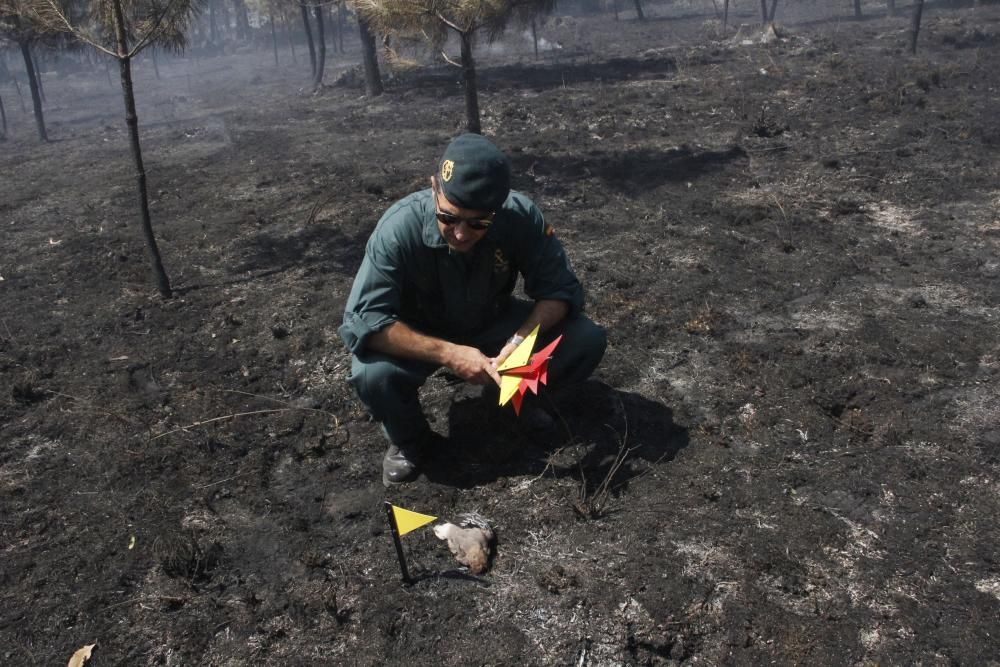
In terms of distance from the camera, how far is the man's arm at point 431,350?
311 cm

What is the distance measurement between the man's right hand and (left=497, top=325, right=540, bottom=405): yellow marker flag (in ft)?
0.15

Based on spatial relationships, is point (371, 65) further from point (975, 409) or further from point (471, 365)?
point (975, 409)

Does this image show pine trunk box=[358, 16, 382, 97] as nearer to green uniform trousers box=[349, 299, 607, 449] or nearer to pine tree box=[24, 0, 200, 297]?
pine tree box=[24, 0, 200, 297]

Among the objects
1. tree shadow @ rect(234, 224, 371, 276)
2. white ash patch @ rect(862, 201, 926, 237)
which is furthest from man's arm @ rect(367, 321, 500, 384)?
white ash patch @ rect(862, 201, 926, 237)

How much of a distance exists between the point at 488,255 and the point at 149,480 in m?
2.18

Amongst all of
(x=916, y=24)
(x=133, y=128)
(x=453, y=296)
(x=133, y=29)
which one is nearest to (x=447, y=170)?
(x=453, y=296)

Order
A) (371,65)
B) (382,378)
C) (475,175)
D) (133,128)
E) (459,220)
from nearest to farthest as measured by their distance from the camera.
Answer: (475,175), (459,220), (382,378), (133,128), (371,65)

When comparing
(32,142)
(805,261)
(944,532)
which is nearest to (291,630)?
(944,532)

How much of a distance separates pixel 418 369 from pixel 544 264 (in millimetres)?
784

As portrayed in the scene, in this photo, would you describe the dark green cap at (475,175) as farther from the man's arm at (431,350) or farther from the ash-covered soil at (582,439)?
the ash-covered soil at (582,439)

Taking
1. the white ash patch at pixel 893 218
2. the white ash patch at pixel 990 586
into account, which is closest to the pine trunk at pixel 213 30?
the white ash patch at pixel 893 218

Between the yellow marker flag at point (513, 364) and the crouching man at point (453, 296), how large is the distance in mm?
59

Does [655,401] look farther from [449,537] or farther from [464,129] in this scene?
[464,129]

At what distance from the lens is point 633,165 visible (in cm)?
929
